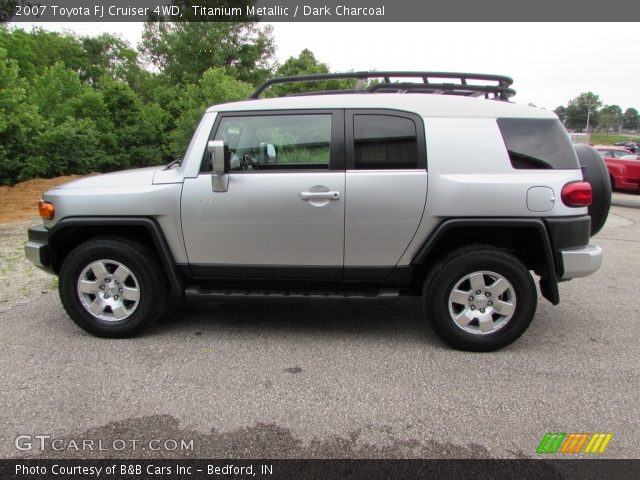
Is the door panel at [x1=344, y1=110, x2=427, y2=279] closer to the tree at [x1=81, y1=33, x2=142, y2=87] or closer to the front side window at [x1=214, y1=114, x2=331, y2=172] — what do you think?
the front side window at [x1=214, y1=114, x2=331, y2=172]

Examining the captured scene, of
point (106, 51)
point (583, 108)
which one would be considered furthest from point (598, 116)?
point (106, 51)

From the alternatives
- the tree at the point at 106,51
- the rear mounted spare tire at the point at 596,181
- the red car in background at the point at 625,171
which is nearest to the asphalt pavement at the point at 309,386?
the rear mounted spare tire at the point at 596,181

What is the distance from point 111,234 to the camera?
3744 mm

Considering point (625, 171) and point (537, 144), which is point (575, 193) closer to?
point (537, 144)

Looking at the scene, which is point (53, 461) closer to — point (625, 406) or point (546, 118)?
point (625, 406)

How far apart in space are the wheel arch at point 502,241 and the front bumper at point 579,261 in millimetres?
81

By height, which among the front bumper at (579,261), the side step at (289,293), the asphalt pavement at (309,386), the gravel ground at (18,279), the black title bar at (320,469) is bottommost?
the black title bar at (320,469)

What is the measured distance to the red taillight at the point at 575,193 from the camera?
328cm

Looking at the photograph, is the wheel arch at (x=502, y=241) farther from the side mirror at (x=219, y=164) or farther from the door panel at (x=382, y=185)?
the side mirror at (x=219, y=164)

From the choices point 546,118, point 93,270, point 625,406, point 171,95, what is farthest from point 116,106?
point 625,406

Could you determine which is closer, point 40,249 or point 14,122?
point 40,249

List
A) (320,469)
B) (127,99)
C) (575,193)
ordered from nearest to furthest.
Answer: (320,469), (575,193), (127,99)

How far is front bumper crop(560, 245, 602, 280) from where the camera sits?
3.33 m

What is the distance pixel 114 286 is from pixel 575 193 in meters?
3.60
